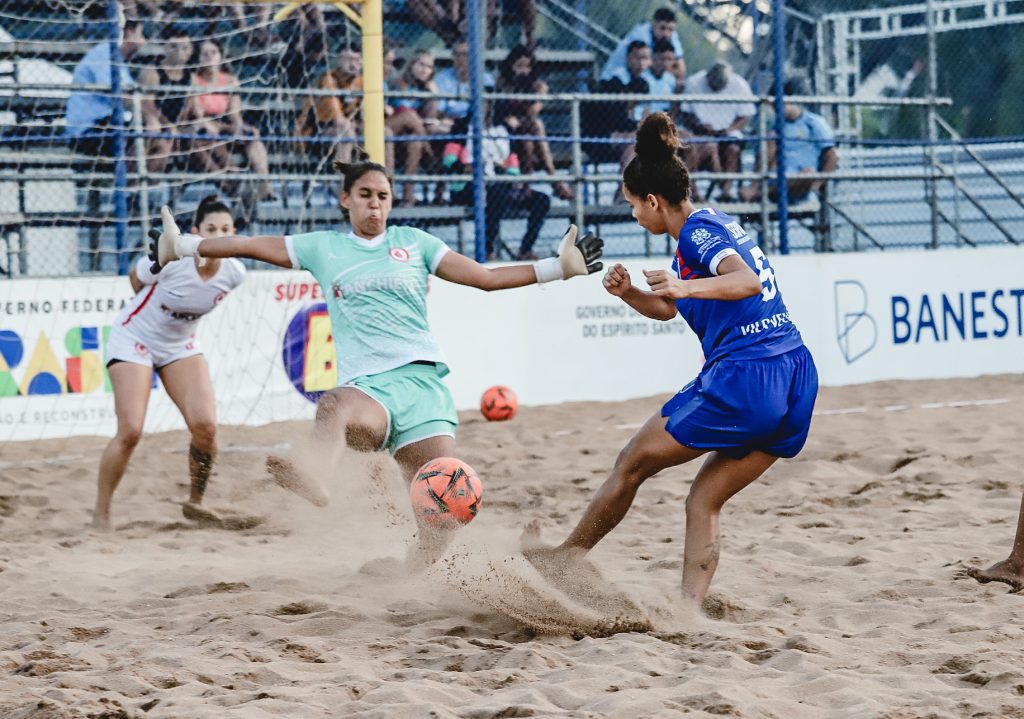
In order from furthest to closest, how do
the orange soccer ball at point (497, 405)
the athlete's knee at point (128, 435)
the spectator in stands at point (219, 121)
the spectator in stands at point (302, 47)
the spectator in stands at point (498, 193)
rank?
the spectator in stands at point (498, 193) → the spectator in stands at point (302, 47) → the spectator in stands at point (219, 121) → the orange soccer ball at point (497, 405) → the athlete's knee at point (128, 435)

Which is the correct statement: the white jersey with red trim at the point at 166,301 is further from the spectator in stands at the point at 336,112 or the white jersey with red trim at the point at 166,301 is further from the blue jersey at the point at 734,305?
the spectator in stands at the point at 336,112

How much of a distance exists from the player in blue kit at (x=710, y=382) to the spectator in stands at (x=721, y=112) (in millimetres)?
8990

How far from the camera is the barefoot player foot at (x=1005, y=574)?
5.00m

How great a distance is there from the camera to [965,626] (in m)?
4.44

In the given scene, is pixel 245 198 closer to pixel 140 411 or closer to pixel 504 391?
pixel 504 391

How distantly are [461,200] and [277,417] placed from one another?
2.91m

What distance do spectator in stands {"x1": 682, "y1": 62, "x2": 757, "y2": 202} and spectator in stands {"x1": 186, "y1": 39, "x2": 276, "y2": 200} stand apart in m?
4.44

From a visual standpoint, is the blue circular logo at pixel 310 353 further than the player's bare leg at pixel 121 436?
Yes

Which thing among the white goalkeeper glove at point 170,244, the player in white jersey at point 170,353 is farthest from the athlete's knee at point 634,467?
the player in white jersey at point 170,353

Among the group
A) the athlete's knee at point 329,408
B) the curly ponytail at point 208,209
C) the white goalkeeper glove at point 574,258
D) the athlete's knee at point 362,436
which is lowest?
the athlete's knee at point 362,436

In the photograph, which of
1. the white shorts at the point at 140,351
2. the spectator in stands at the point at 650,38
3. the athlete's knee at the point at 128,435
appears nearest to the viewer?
the athlete's knee at the point at 128,435

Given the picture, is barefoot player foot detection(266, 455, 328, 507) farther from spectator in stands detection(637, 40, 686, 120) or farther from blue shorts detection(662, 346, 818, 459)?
spectator in stands detection(637, 40, 686, 120)

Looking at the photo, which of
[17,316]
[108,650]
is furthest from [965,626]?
[17,316]

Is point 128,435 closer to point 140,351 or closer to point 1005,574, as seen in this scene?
point 140,351
